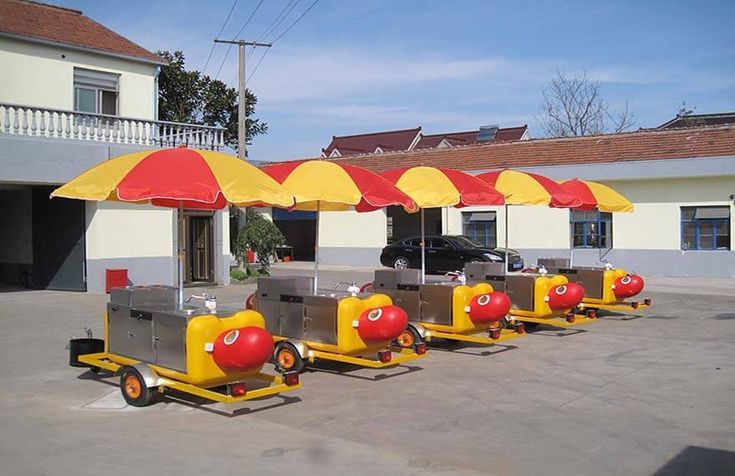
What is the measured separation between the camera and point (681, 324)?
42.0ft

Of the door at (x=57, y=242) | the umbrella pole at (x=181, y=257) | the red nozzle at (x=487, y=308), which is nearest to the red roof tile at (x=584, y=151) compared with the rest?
the door at (x=57, y=242)

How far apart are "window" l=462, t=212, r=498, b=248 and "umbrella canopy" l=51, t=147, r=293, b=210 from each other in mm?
19250

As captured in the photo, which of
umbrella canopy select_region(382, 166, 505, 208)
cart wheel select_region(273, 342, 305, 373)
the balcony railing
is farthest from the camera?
the balcony railing

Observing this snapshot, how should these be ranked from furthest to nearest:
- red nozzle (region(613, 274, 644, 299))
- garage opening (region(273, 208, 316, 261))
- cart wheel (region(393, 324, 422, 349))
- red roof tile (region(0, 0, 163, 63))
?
garage opening (region(273, 208, 316, 261))
red roof tile (region(0, 0, 163, 63))
red nozzle (region(613, 274, 644, 299))
cart wheel (region(393, 324, 422, 349))

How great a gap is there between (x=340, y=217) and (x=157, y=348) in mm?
23537

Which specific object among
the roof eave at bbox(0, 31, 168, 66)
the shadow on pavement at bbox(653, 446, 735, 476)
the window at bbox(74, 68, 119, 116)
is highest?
the roof eave at bbox(0, 31, 168, 66)

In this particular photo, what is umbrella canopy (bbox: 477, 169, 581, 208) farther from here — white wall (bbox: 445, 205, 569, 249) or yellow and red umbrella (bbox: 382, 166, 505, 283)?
white wall (bbox: 445, 205, 569, 249)

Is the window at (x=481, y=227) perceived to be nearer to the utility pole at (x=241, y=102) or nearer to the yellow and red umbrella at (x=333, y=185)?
the utility pole at (x=241, y=102)

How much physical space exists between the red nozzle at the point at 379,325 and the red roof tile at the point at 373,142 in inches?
1678

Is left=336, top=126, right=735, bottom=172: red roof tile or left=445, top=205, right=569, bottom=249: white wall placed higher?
left=336, top=126, right=735, bottom=172: red roof tile

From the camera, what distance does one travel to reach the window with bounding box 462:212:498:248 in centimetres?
2656

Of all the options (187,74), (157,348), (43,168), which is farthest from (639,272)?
(187,74)

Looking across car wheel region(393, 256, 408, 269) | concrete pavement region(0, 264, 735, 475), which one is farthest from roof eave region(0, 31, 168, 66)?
car wheel region(393, 256, 408, 269)

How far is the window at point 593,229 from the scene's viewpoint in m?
24.3
